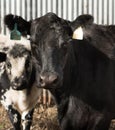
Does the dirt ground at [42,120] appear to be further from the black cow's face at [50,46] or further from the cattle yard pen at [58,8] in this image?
the black cow's face at [50,46]

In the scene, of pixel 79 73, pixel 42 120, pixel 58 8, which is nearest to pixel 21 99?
pixel 79 73

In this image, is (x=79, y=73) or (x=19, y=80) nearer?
(x=79, y=73)

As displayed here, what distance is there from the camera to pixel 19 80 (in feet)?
17.7

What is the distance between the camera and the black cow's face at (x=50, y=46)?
13.5 ft

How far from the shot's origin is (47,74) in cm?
408

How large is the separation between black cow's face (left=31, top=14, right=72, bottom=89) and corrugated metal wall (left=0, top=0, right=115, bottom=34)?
404 centimetres

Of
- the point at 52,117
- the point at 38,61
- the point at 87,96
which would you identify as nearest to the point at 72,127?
the point at 87,96

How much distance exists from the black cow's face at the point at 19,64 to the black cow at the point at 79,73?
775 millimetres

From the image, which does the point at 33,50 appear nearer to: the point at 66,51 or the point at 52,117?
the point at 66,51

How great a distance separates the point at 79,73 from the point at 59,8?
4.04m

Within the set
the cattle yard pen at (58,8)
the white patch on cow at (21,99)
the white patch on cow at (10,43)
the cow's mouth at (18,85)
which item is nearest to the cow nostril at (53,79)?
the cow's mouth at (18,85)

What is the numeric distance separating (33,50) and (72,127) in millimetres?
931

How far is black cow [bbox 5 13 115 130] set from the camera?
175 inches

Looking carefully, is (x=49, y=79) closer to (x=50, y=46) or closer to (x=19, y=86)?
(x=50, y=46)
